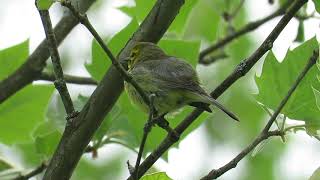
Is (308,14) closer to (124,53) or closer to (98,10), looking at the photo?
(124,53)

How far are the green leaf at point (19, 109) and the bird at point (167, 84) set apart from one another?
0.47 m

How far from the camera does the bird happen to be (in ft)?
9.78

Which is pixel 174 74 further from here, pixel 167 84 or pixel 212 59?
pixel 212 59

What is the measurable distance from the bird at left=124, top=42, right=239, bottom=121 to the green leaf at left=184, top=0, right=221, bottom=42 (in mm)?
1270

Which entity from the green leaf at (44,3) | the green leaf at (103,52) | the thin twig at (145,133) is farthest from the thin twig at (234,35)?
the green leaf at (44,3)

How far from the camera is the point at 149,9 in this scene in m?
3.16

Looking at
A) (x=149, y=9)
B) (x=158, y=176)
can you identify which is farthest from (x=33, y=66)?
(x=158, y=176)

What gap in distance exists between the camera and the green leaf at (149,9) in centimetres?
314

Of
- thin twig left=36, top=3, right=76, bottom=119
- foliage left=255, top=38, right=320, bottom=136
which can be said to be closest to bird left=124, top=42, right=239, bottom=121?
foliage left=255, top=38, right=320, bottom=136

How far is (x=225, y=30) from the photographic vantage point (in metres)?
4.56

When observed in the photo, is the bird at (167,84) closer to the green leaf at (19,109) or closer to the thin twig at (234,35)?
the green leaf at (19,109)

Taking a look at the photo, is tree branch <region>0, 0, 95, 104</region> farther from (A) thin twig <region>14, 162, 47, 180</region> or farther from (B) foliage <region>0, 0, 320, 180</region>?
(A) thin twig <region>14, 162, 47, 180</region>

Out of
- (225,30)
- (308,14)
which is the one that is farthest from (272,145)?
(308,14)

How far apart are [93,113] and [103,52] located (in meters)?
0.65
